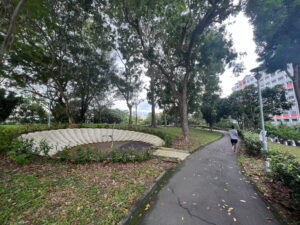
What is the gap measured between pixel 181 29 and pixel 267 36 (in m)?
4.65

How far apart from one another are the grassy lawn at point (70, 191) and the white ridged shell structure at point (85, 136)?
175 inches

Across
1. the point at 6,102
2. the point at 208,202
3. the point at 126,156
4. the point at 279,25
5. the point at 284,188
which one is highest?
the point at 279,25

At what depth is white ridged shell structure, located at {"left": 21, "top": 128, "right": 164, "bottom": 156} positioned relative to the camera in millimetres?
8383

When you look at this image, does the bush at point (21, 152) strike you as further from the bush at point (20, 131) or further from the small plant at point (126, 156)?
the small plant at point (126, 156)

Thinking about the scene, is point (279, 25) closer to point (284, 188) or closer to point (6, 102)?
point (284, 188)

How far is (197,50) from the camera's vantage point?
840 centimetres

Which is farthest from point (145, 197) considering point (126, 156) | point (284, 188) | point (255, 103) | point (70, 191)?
point (255, 103)

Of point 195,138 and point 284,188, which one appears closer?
point 284,188

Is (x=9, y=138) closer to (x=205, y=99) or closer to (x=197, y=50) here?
(x=197, y=50)

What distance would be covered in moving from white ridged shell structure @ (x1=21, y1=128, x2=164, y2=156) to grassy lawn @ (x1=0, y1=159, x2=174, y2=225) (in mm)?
4453

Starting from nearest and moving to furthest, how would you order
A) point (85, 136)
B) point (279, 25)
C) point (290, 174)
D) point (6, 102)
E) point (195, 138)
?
1. point (290, 174)
2. point (279, 25)
3. point (85, 136)
4. point (195, 138)
5. point (6, 102)

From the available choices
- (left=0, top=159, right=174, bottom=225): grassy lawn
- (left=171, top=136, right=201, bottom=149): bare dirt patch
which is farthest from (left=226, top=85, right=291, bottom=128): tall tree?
(left=0, top=159, right=174, bottom=225): grassy lawn

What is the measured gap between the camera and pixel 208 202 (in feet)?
8.65

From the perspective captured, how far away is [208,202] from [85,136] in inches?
437
